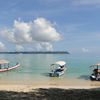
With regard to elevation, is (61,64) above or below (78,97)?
above

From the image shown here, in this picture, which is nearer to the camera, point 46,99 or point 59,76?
point 46,99

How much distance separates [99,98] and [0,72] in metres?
41.8

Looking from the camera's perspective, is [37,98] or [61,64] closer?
[37,98]

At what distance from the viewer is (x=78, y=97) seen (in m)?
18.0

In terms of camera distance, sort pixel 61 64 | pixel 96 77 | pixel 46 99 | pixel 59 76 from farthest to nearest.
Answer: pixel 61 64
pixel 59 76
pixel 96 77
pixel 46 99

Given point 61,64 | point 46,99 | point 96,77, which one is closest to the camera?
point 46,99

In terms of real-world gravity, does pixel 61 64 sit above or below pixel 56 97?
above

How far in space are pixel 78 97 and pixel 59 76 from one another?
29.9 m

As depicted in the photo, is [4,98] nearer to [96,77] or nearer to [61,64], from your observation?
[96,77]

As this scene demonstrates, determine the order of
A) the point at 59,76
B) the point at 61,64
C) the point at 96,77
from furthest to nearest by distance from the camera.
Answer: the point at 61,64
the point at 59,76
the point at 96,77

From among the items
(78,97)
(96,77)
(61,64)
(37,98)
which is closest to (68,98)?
(78,97)

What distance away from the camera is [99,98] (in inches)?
706

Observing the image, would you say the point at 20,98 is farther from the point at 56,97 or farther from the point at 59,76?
the point at 59,76

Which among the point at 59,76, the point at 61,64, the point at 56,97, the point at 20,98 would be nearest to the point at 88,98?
the point at 56,97
